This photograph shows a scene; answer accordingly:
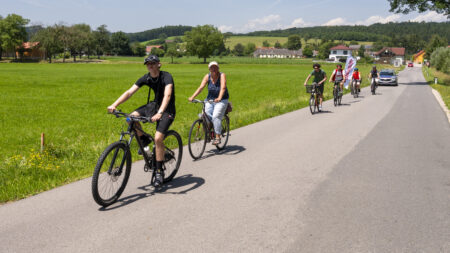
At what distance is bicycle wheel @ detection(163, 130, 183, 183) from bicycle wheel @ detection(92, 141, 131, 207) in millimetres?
768

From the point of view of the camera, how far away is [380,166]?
681 cm

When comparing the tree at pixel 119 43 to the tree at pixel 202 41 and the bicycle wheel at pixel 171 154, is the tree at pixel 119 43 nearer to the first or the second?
the tree at pixel 202 41

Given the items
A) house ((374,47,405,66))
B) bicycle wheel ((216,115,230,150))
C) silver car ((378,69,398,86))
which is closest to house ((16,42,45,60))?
silver car ((378,69,398,86))

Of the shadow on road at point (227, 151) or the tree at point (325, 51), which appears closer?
the shadow on road at point (227, 151)

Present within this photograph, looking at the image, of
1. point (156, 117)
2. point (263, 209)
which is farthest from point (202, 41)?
point (263, 209)

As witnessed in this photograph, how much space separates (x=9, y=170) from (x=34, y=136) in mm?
5083

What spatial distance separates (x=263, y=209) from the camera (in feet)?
15.1

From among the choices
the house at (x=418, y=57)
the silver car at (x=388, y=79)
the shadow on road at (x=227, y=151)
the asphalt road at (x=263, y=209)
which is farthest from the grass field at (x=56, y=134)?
the house at (x=418, y=57)

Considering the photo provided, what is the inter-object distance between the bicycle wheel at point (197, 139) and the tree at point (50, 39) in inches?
4276

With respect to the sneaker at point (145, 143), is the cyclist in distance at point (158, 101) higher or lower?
higher

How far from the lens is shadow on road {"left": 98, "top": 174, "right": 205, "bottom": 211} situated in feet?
15.9

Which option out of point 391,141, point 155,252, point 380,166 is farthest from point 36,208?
point 391,141

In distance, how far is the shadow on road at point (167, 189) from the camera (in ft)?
15.9

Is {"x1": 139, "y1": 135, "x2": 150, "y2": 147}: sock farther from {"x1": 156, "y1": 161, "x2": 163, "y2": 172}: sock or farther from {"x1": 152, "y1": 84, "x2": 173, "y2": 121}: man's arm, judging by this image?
{"x1": 152, "y1": 84, "x2": 173, "y2": 121}: man's arm
